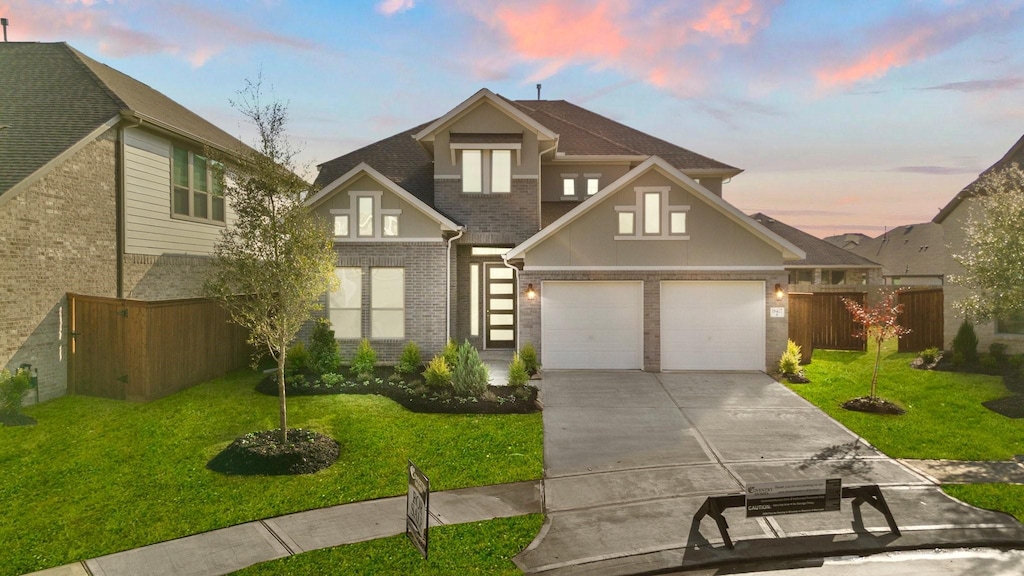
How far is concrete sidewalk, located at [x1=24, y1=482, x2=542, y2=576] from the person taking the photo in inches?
227

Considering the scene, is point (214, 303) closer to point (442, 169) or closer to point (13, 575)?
point (442, 169)

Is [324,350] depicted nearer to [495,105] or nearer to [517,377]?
[517,377]

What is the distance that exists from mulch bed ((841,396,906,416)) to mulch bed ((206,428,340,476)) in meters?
10.4

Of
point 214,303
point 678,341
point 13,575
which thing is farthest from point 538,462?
point 214,303

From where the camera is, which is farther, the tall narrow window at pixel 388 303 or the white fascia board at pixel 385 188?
the tall narrow window at pixel 388 303

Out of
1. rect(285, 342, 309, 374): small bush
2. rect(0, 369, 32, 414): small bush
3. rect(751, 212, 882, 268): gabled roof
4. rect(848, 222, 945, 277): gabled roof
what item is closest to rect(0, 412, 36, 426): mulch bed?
rect(0, 369, 32, 414): small bush

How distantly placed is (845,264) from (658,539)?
1256 inches

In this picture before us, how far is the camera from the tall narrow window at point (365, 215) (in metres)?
16.5

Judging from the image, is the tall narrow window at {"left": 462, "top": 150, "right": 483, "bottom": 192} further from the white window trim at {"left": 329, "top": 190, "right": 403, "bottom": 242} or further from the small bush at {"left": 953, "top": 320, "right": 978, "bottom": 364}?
the small bush at {"left": 953, "top": 320, "right": 978, "bottom": 364}

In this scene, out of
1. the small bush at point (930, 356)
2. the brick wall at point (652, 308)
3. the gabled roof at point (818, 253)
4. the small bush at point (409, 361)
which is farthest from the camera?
the gabled roof at point (818, 253)

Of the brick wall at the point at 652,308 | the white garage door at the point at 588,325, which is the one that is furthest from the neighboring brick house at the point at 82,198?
the white garage door at the point at 588,325

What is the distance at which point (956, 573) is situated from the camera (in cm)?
582

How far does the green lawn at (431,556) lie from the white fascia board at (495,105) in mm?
13187

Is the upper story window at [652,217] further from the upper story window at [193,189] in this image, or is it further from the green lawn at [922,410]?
the upper story window at [193,189]
